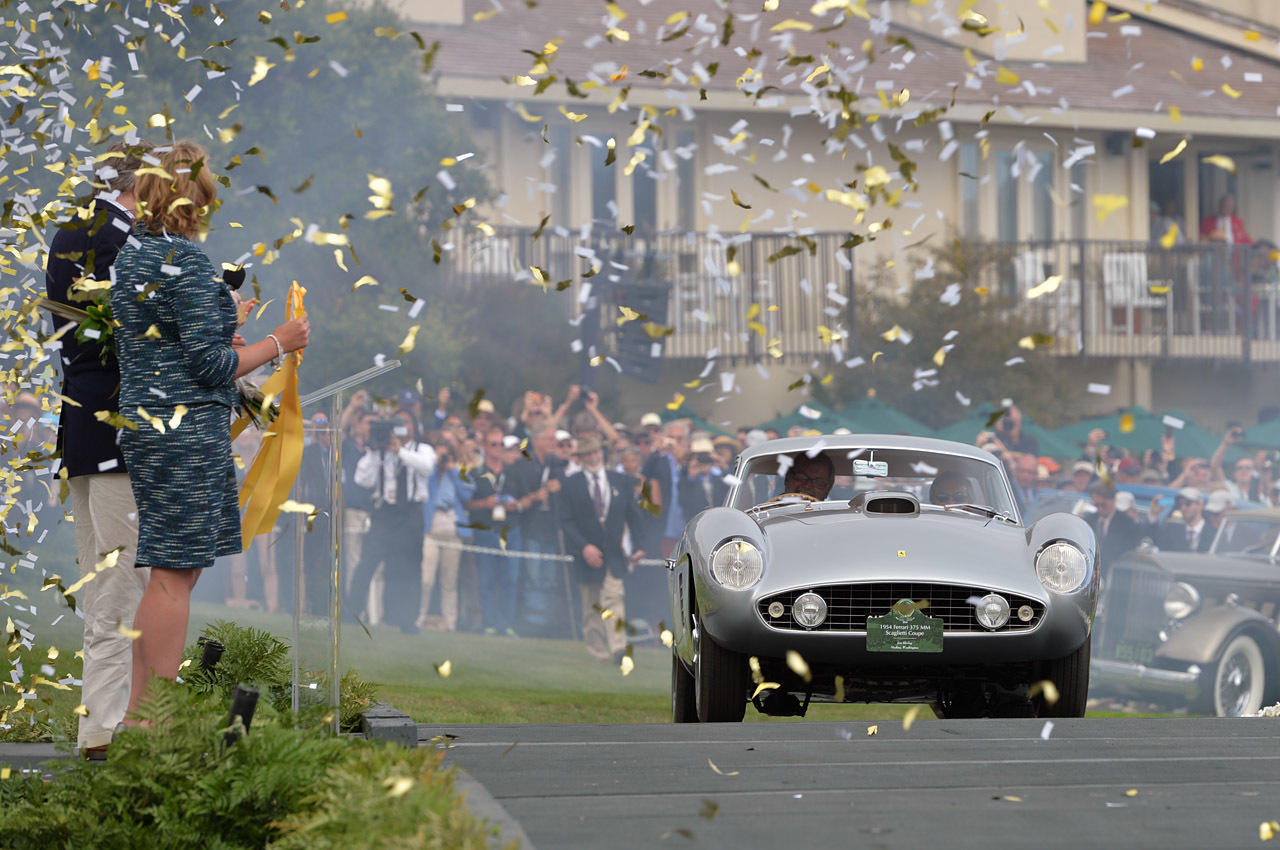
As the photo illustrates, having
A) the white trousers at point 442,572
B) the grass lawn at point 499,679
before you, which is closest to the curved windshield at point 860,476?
the grass lawn at point 499,679

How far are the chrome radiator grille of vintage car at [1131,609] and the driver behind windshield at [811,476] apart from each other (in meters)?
4.13

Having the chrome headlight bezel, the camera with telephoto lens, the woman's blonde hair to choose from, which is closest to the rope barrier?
the camera with telephoto lens

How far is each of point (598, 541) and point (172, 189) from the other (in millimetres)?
8186

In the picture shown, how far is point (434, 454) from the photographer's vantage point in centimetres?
1346

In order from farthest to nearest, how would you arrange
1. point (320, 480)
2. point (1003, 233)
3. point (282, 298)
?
A: point (1003, 233) < point (282, 298) < point (320, 480)

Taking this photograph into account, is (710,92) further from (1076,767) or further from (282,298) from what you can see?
(1076,767)

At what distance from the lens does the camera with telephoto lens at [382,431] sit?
12781 mm

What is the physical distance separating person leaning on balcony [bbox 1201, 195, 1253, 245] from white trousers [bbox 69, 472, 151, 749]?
Answer: 889 inches

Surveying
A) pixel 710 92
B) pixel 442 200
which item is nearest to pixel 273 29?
pixel 442 200

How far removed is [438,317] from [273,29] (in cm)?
392

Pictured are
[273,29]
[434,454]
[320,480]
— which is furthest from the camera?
[273,29]

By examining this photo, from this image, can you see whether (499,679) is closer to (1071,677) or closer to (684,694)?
(684,694)

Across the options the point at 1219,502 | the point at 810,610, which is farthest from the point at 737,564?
the point at 1219,502

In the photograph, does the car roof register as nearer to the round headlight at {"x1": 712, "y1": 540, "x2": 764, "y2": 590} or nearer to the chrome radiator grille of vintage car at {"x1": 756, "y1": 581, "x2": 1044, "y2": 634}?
the round headlight at {"x1": 712, "y1": 540, "x2": 764, "y2": 590}
